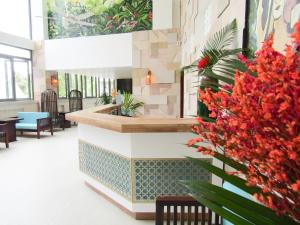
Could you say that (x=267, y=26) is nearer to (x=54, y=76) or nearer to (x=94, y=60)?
(x=94, y=60)

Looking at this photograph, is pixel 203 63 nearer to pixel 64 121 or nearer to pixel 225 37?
pixel 225 37

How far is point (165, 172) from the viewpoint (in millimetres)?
2430

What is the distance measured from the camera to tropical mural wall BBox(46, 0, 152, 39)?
25.8ft

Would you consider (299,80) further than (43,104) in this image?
No

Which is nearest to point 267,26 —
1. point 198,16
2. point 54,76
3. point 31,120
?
point 198,16

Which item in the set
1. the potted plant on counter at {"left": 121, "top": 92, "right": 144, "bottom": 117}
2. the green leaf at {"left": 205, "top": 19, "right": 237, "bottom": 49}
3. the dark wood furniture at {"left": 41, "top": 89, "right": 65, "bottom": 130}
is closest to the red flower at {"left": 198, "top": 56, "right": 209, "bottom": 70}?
the green leaf at {"left": 205, "top": 19, "right": 237, "bottom": 49}

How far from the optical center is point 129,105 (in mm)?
6625

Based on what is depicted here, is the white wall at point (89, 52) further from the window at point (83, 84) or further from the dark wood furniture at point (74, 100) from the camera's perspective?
the window at point (83, 84)

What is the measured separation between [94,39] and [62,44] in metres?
1.46

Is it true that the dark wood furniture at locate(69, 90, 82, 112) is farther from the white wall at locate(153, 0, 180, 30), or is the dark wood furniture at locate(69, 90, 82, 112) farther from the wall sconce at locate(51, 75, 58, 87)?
the white wall at locate(153, 0, 180, 30)

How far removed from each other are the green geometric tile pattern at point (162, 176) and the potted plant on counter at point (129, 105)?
4.14 metres

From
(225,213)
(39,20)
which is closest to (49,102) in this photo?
(39,20)

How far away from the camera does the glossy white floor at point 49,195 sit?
8.34 ft

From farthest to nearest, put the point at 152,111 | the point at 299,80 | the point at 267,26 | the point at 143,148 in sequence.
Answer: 1. the point at 152,111
2. the point at 143,148
3. the point at 267,26
4. the point at 299,80
